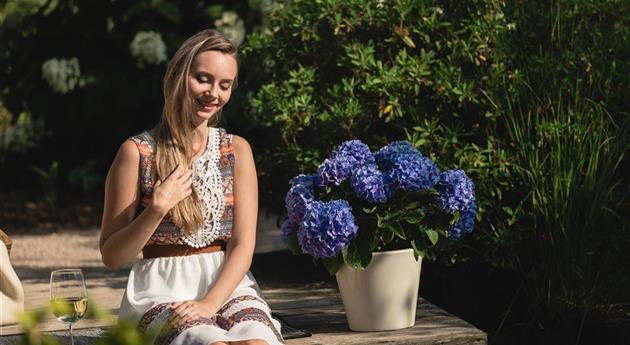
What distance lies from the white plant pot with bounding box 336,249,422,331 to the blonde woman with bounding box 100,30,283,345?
0.51 m

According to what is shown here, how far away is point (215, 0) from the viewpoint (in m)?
9.18

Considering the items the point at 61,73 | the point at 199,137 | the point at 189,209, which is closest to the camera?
the point at 189,209

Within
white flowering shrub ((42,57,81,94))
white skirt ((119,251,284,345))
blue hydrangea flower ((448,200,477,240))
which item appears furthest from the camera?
white flowering shrub ((42,57,81,94))

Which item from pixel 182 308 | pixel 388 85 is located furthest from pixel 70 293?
pixel 388 85

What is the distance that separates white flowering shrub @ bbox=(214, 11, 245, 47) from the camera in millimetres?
8570

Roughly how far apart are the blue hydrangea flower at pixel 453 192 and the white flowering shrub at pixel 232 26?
4.57 meters

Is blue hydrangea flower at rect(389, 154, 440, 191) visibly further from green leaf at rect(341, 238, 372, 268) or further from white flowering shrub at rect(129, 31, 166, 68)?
white flowering shrub at rect(129, 31, 166, 68)

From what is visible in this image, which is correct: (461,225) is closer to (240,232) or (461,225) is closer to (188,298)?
(240,232)

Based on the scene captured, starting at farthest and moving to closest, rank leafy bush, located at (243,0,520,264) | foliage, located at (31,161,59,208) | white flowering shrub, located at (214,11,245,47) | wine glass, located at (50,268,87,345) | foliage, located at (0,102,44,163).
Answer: foliage, located at (0,102,44,163)
foliage, located at (31,161,59,208)
white flowering shrub, located at (214,11,245,47)
leafy bush, located at (243,0,520,264)
wine glass, located at (50,268,87,345)

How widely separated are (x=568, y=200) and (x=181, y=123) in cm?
180

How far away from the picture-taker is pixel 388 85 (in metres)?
5.32

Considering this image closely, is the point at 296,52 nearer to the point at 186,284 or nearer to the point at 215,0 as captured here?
the point at 186,284

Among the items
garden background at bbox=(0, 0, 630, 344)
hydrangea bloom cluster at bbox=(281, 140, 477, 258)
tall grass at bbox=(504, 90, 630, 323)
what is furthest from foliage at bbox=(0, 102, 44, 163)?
hydrangea bloom cluster at bbox=(281, 140, 477, 258)

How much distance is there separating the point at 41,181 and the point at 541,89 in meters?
6.50
